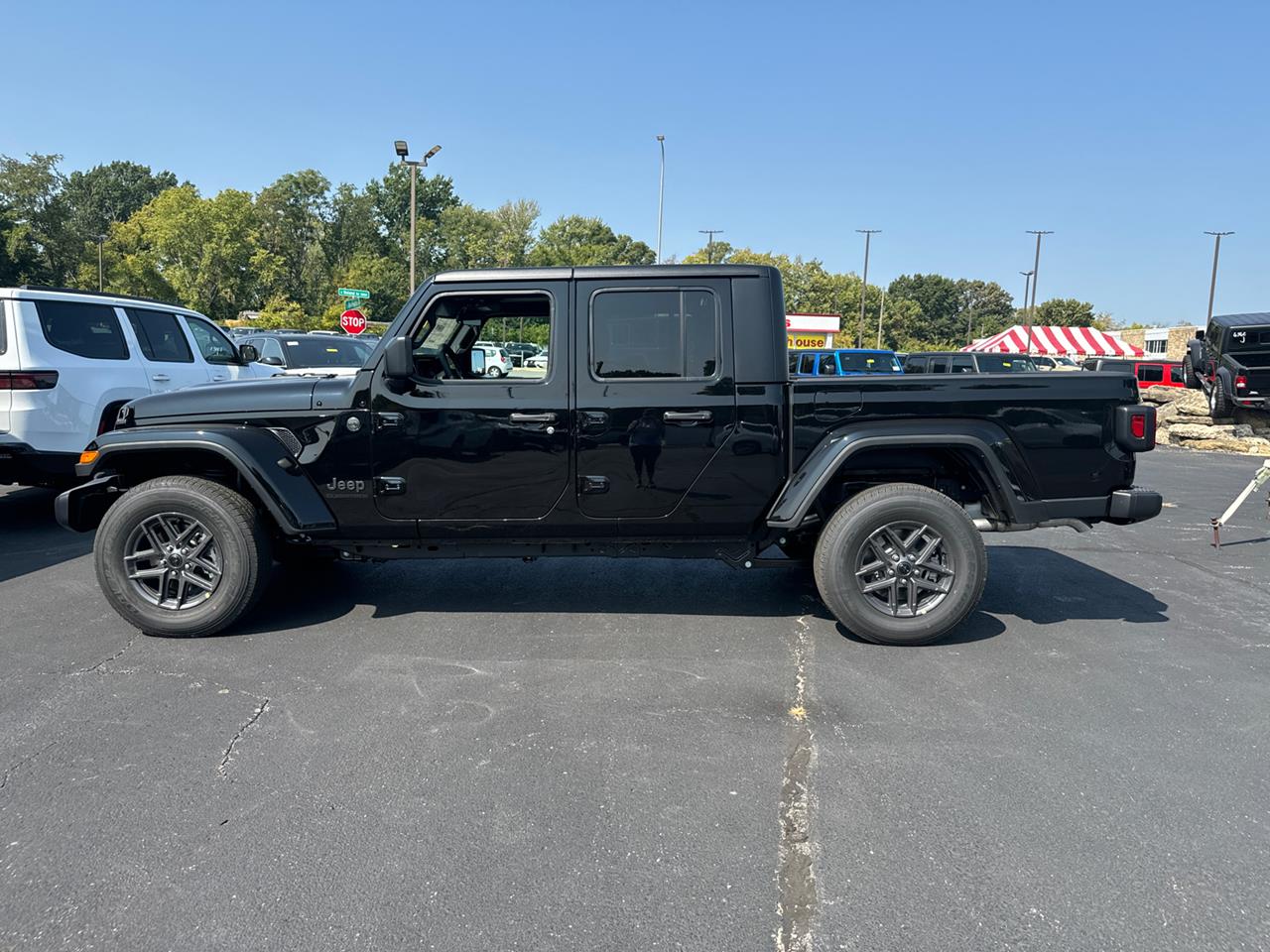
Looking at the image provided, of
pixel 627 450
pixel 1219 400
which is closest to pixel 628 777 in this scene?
pixel 627 450

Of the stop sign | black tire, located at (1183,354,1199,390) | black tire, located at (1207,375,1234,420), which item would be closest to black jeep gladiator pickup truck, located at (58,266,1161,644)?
black tire, located at (1207,375,1234,420)

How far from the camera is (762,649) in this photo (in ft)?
14.6

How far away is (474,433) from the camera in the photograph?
4.41m

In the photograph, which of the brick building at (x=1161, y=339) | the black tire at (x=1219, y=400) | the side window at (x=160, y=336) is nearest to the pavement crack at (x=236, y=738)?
the side window at (x=160, y=336)

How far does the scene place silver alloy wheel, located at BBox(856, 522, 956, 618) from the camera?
446 cm

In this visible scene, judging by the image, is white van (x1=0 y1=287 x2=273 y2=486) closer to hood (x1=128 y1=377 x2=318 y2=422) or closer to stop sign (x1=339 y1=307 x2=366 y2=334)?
hood (x1=128 y1=377 x2=318 y2=422)

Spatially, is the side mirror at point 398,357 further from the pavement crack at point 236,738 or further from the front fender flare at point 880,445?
the front fender flare at point 880,445

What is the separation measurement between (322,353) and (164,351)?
6177 millimetres

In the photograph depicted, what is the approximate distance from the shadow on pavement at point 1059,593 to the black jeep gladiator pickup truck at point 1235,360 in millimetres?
9170

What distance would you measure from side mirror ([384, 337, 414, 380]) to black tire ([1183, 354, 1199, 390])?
14247mm

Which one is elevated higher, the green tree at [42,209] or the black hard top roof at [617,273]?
the green tree at [42,209]

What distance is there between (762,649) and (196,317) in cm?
752

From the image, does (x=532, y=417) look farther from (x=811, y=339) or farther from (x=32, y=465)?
(x=811, y=339)

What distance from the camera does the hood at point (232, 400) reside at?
4.47m
